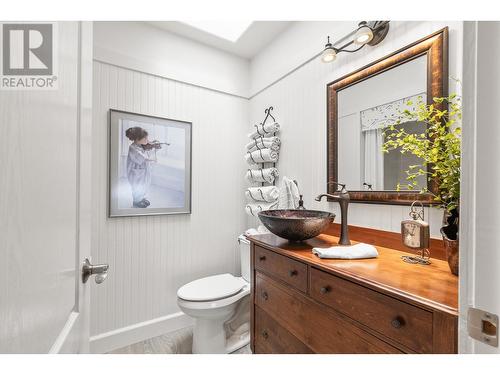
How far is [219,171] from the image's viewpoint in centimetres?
226

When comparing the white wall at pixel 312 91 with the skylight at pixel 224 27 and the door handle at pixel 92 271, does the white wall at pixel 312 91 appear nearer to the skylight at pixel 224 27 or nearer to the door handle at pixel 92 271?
the skylight at pixel 224 27

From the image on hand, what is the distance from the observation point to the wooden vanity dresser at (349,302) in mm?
666

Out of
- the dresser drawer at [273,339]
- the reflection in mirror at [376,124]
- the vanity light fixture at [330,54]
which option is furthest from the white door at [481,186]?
the vanity light fixture at [330,54]

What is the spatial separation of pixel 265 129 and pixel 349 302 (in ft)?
5.01

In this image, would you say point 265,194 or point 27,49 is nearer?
point 27,49

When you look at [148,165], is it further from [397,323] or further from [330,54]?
[397,323]

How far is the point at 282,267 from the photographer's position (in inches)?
46.4

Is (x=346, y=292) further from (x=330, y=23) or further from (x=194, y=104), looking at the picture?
(x=194, y=104)

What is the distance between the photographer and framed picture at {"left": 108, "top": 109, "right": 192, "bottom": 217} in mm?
1773

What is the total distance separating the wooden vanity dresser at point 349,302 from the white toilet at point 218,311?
1.10 ft

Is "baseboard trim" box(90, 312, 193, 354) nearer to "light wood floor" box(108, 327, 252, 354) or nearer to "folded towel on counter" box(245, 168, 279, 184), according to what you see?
"light wood floor" box(108, 327, 252, 354)

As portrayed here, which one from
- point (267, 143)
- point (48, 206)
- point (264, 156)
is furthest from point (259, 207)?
point (48, 206)
